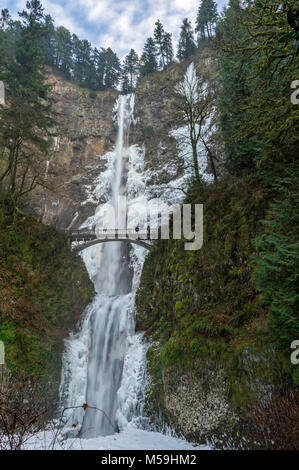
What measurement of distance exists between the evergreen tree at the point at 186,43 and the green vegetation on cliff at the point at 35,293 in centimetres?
5299

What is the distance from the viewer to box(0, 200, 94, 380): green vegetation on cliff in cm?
1116

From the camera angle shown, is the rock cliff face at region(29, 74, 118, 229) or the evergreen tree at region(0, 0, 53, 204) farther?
the rock cliff face at region(29, 74, 118, 229)

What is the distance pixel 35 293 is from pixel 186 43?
59.7m

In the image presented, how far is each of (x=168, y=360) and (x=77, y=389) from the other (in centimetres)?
710

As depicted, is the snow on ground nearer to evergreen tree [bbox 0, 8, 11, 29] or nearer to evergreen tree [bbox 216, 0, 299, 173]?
evergreen tree [bbox 216, 0, 299, 173]

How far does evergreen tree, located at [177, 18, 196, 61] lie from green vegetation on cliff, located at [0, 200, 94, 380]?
52992 mm

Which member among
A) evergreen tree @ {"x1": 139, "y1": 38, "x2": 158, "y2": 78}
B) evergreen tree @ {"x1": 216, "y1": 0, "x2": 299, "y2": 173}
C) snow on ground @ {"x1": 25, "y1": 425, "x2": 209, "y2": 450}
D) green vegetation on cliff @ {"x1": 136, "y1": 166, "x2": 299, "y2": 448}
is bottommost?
snow on ground @ {"x1": 25, "y1": 425, "x2": 209, "y2": 450}

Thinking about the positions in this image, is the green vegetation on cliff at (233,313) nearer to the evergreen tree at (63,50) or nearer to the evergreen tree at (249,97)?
the evergreen tree at (249,97)

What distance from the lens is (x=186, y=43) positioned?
5459cm

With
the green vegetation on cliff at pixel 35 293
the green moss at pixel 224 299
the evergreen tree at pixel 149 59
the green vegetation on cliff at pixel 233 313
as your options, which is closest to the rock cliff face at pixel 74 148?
the evergreen tree at pixel 149 59

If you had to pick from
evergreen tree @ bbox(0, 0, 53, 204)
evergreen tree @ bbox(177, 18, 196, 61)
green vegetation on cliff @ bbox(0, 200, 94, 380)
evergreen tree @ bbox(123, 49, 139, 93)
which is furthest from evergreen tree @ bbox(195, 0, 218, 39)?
green vegetation on cliff @ bbox(0, 200, 94, 380)

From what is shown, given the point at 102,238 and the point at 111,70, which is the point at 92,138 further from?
the point at 102,238

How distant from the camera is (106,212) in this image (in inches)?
1492
